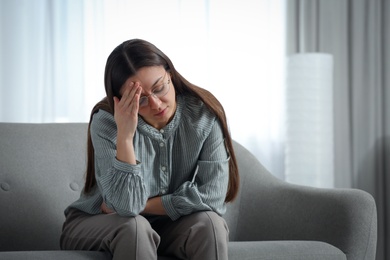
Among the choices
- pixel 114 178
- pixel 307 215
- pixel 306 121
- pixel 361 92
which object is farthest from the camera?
pixel 361 92

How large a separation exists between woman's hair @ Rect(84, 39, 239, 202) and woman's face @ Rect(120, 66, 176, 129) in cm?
2

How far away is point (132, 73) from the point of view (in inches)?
81.5

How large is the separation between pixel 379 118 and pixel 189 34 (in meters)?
1.14

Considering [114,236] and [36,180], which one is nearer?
[114,236]

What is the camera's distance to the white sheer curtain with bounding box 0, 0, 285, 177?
3.12 m

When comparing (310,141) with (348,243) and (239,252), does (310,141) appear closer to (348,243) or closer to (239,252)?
(348,243)

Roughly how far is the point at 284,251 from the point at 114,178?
21.9 inches

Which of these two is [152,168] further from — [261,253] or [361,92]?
[361,92]

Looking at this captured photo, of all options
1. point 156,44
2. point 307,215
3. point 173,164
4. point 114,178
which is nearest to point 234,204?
point 307,215

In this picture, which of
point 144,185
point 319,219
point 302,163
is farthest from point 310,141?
point 144,185

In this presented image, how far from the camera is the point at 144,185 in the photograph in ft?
6.68

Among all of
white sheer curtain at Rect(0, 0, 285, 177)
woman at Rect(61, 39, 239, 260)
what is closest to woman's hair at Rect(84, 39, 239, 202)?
woman at Rect(61, 39, 239, 260)

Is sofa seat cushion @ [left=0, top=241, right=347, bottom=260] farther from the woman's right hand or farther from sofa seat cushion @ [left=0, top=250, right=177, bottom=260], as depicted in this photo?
the woman's right hand

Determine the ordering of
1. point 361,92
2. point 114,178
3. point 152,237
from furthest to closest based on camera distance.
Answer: point 361,92
point 114,178
point 152,237
